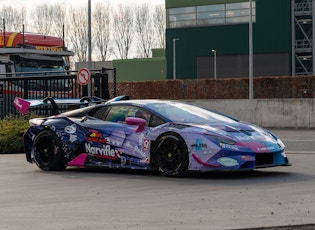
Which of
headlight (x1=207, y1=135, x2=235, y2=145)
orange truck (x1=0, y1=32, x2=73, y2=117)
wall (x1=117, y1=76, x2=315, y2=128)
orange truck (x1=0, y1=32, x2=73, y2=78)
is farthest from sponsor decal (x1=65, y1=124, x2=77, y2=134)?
wall (x1=117, y1=76, x2=315, y2=128)

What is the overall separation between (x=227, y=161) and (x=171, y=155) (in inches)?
35.8

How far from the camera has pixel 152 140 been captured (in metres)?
11.1

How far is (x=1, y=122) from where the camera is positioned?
18422mm

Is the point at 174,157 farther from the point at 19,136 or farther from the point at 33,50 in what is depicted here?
the point at 33,50

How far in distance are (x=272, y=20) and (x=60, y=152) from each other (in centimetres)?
5193

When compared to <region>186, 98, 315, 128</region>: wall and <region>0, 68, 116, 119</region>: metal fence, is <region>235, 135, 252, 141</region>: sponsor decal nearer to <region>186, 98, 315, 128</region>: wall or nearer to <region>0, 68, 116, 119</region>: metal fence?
<region>0, 68, 116, 119</region>: metal fence

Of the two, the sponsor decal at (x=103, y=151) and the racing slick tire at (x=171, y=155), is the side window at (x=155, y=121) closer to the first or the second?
the racing slick tire at (x=171, y=155)

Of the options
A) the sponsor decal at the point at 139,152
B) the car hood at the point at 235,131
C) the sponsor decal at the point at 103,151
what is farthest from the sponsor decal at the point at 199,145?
the sponsor decal at the point at 103,151

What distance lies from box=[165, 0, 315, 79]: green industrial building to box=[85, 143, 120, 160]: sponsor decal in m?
51.3

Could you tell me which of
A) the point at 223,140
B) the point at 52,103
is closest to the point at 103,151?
the point at 223,140

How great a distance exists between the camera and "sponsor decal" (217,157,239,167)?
34.1 feet

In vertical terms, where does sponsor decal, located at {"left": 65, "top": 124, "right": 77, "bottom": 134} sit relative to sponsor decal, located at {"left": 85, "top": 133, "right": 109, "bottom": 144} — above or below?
above

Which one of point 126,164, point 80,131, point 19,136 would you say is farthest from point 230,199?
point 19,136

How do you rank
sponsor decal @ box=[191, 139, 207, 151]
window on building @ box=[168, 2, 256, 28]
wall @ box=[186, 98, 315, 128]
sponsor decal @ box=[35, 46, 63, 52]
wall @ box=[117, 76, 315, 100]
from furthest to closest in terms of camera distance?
window on building @ box=[168, 2, 256, 28] → wall @ box=[117, 76, 315, 100] → wall @ box=[186, 98, 315, 128] → sponsor decal @ box=[35, 46, 63, 52] → sponsor decal @ box=[191, 139, 207, 151]
